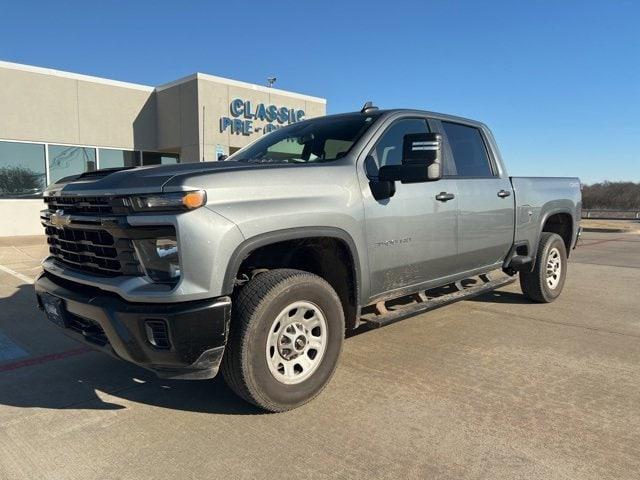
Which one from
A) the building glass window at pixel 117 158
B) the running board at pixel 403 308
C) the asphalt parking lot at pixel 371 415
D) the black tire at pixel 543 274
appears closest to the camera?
the asphalt parking lot at pixel 371 415

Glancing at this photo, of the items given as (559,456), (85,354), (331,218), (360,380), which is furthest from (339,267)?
(85,354)

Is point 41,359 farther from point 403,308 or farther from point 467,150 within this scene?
point 467,150

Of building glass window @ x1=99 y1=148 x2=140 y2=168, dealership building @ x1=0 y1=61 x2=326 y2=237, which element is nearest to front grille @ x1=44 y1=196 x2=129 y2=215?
dealership building @ x1=0 y1=61 x2=326 y2=237

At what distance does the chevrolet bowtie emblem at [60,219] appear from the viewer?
3.30m

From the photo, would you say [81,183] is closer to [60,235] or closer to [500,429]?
[60,235]

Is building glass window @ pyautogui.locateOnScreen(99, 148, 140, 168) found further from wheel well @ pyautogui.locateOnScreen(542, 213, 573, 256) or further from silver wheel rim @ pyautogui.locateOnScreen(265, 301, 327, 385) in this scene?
silver wheel rim @ pyautogui.locateOnScreen(265, 301, 327, 385)

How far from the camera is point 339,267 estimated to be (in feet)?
12.1

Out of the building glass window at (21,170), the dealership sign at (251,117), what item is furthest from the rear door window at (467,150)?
the building glass window at (21,170)

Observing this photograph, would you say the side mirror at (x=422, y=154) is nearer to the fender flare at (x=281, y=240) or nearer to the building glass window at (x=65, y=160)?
A: the fender flare at (x=281, y=240)

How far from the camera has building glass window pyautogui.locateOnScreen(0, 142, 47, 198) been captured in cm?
1395

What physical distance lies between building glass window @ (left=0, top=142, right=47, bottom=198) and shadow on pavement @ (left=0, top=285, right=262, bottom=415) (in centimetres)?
1131

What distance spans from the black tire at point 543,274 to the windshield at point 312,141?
3.02m

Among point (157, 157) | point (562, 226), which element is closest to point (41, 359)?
point (562, 226)

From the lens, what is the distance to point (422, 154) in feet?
11.7
